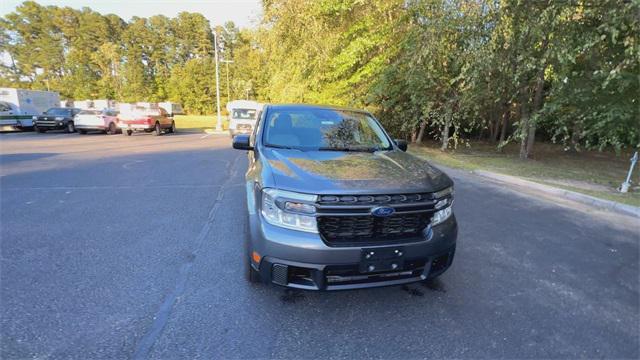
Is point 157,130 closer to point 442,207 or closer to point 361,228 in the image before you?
point 361,228

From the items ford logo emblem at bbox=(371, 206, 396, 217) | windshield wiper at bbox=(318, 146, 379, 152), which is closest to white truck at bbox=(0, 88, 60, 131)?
windshield wiper at bbox=(318, 146, 379, 152)

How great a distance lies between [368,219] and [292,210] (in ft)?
1.90

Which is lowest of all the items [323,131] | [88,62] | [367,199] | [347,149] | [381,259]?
[381,259]

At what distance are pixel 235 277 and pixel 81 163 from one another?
8.84m

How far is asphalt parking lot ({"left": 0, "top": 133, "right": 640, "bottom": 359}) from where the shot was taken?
7.81 ft

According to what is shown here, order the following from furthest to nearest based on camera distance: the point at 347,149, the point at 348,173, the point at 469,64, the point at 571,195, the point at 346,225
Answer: the point at 469,64, the point at 571,195, the point at 347,149, the point at 348,173, the point at 346,225

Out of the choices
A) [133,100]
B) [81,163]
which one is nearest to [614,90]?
[81,163]

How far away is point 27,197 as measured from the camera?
19.5 feet

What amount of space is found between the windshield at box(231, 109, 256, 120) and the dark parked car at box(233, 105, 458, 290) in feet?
54.7

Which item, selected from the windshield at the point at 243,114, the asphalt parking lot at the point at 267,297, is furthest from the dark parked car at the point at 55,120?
the asphalt parking lot at the point at 267,297

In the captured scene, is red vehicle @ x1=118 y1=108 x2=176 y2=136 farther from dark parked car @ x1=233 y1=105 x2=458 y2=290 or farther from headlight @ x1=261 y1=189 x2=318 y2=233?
headlight @ x1=261 y1=189 x2=318 y2=233

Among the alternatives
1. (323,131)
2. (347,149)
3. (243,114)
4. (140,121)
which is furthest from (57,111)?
(347,149)

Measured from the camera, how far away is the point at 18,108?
20359 millimetres

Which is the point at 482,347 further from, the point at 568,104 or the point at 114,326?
the point at 568,104
